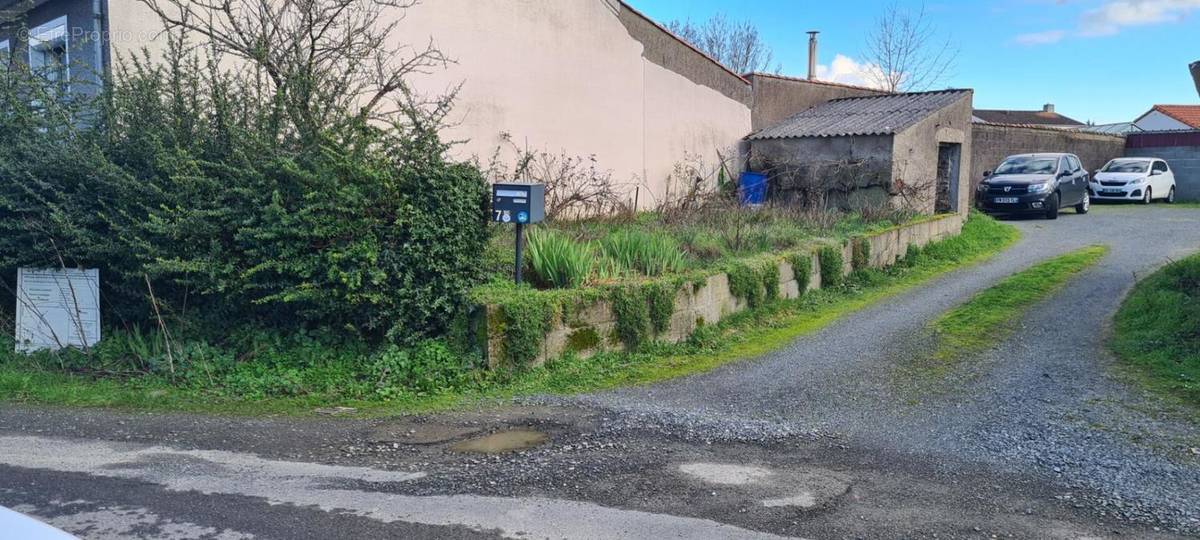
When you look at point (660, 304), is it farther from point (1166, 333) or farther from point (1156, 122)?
point (1156, 122)

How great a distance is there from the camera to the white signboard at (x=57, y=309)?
8242 mm

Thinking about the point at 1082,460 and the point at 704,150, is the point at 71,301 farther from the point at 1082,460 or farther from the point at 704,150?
the point at 704,150

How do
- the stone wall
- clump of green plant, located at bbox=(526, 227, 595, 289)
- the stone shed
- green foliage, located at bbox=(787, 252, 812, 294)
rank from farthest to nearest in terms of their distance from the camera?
the stone wall
the stone shed
green foliage, located at bbox=(787, 252, 812, 294)
clump of green plant, located at bbox=(526, 227, 595, 289)

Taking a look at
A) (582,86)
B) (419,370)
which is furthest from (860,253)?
(419,370)

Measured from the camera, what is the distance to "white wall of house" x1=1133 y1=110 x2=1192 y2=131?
44.6 m

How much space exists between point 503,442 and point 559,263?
9.26 ft

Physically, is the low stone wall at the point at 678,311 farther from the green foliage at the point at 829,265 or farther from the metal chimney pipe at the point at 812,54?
the metal chimney pipe at the point at 812,54

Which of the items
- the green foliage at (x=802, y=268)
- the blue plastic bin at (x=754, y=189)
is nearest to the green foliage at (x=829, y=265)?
the green foliage at (x=802, y=268)

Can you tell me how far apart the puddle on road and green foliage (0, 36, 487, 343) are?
1.83 m

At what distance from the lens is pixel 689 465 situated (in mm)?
5402

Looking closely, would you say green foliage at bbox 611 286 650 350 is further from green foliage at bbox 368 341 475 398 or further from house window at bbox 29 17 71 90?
house window at bbox 29 17 71 90

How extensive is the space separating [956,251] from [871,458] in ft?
33.6

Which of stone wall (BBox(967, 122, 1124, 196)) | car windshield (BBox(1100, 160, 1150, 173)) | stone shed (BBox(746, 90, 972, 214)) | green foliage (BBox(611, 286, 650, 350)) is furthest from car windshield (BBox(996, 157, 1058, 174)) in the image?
green foliage (BBox(611, 286, 650, 350))

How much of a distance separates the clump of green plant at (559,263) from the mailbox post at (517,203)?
0.75m
